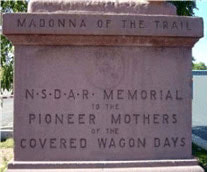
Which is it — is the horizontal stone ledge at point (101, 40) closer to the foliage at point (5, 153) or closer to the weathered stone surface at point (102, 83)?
the weathered stone surface at point (102, 83)

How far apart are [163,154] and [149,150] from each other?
14 cm

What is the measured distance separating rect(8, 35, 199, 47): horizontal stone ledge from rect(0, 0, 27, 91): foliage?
589 centimetres

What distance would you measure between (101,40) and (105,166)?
1.19 metres

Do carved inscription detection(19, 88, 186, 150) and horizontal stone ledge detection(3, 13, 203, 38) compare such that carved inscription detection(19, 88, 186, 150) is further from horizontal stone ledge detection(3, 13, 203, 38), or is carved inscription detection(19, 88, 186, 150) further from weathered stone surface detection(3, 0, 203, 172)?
horizontal stone ledge detection(3, 13, 203, 38)

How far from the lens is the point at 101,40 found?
3.23 metres

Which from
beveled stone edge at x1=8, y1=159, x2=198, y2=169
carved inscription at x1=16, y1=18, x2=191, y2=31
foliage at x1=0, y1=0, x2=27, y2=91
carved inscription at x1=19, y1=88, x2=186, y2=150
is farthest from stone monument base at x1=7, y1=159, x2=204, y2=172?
foliage at x1=0, y1=0, x2=27, y2=91

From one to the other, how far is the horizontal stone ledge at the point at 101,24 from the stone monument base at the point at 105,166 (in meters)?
1.21

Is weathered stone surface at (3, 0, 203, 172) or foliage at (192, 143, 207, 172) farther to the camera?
foliage at (192, 143, 207, 172)

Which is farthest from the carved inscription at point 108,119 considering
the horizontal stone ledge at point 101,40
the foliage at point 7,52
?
the foliage at point 7,52

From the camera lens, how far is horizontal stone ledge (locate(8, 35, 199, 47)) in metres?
3.17

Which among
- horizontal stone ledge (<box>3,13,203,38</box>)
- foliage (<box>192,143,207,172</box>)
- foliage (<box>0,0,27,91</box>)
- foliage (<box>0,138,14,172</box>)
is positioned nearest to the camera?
horizontal stone ledge (<box>3,13,203,38</box>)

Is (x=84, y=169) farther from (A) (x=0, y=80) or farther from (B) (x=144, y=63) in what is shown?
(A) (x=0, y=80)

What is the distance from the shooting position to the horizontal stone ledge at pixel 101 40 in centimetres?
317

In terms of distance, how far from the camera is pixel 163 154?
3299 mm
